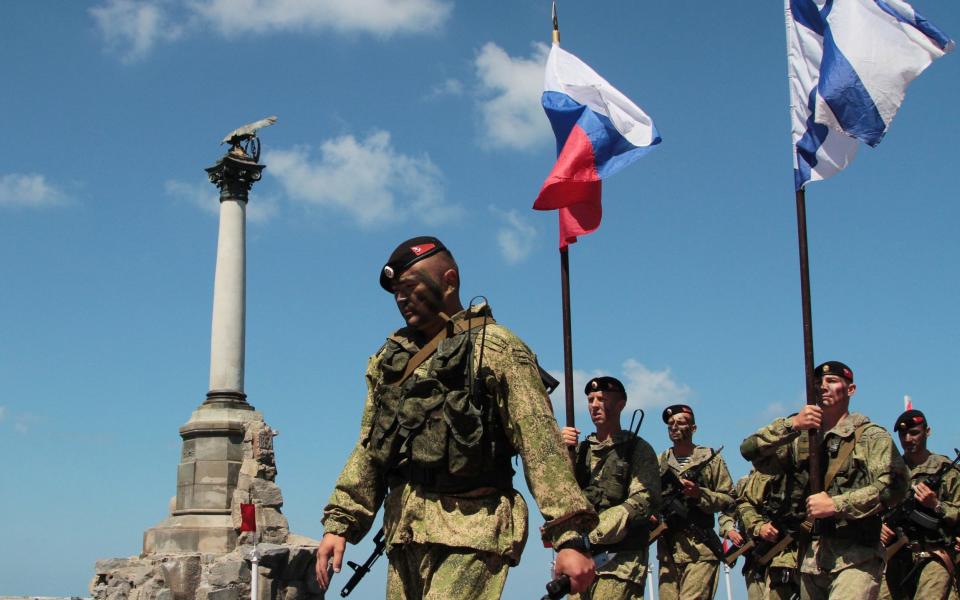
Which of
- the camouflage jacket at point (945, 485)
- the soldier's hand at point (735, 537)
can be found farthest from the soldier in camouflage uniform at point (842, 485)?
the camouflage jacket at point (945, 485)

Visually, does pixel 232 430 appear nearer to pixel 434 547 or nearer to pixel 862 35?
pixel 862 35

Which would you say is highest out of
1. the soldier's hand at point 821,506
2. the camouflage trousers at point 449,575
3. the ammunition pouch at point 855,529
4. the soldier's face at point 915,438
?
the soldier's face at point 915,438

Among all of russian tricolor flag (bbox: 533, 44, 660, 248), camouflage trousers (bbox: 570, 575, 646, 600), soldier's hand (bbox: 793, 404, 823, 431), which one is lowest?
camouflage trousers (bbox: 570, 575, 646, 600)

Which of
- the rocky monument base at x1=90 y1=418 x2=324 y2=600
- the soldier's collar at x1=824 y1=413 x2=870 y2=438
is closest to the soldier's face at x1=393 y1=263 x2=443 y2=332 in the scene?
the soldier's collar at x1=824 y1=413 x2=870 y2=438

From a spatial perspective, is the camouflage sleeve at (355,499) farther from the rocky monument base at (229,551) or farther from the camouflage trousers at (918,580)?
the rocky monument base at (229,551)

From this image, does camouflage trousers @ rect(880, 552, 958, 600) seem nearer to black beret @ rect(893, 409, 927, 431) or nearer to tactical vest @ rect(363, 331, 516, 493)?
black beret @ rect(893, 409, 927, 431)

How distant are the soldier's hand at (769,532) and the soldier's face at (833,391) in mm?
1072

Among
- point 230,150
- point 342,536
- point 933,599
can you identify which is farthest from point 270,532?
point 342,536

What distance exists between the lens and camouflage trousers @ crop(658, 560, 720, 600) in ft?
31.6

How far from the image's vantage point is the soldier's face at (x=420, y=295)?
192 inches

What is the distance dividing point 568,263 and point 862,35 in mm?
2649

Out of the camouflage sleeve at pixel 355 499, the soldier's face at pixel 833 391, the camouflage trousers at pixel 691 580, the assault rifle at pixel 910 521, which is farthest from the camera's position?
the camouflage trousers at pixel 691 580

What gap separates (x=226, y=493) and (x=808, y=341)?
56.9 feet

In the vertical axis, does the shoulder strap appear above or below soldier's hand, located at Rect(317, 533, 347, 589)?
above
